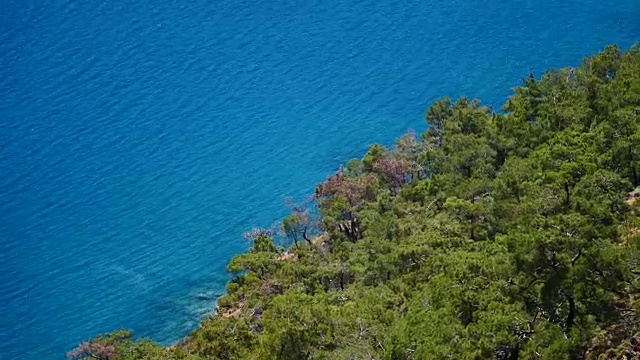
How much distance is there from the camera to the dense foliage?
28438mm

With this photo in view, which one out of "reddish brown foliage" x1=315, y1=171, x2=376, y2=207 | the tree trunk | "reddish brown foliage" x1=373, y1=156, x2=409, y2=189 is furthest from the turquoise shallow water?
the tree trunk

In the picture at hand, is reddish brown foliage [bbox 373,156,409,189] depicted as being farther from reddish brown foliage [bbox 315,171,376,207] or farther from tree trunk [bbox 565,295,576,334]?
tree trunk [bbox 565,295,576,334]

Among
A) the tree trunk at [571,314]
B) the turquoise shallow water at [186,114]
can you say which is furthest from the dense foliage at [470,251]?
the turquoise shallow water at [186,114]

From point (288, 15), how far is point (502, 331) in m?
89.5

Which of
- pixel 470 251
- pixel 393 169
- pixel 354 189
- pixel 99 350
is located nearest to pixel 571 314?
pixel 470 251

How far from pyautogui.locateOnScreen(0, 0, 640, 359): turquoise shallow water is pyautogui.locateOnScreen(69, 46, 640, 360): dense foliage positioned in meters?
18.4

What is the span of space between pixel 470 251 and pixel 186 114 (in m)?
62.3

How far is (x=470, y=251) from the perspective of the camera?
37.6m

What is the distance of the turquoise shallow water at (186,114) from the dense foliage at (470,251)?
18.4m

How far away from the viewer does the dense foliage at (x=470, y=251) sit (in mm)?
28438

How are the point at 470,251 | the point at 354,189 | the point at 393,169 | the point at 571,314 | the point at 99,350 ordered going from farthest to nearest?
the point at 393,169
the point at 354,189
the point at 99,350
the point at 470,251
the point at 571,314

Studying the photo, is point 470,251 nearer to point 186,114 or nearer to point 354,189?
point 354,189

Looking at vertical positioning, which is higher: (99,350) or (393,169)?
(393,169)

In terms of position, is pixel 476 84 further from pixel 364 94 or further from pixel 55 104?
pixel 55 104
